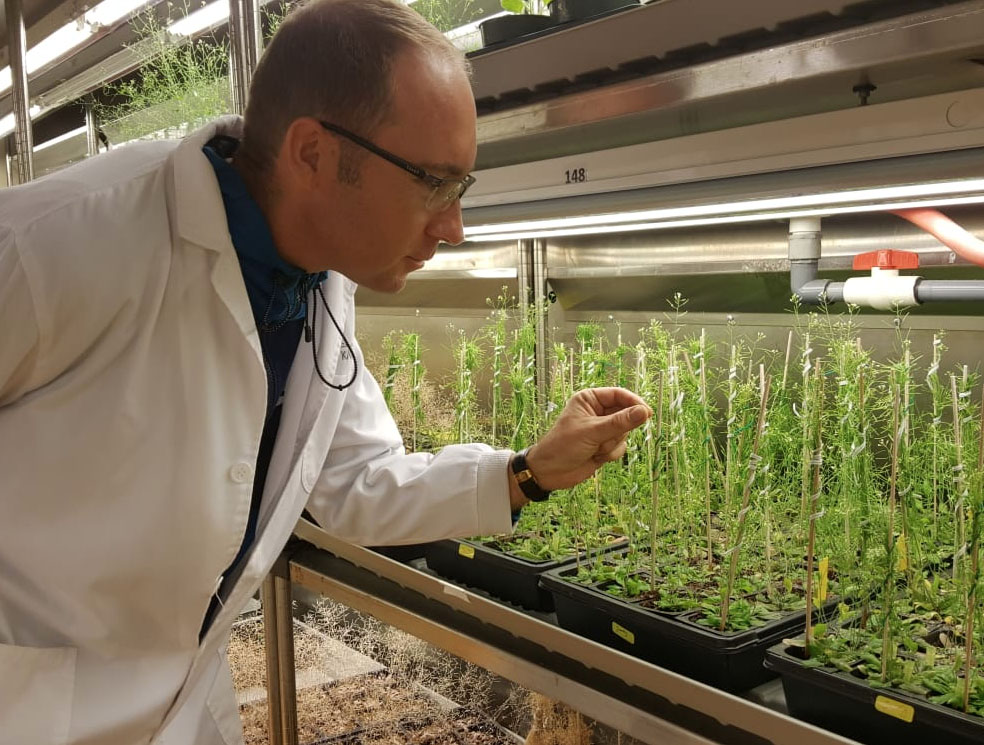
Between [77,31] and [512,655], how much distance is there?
2971 mm

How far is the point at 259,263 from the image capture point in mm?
1345

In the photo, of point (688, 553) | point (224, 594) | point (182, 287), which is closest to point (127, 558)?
point (224, 594)

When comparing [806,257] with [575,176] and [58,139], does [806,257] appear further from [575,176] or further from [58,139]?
[58,139]

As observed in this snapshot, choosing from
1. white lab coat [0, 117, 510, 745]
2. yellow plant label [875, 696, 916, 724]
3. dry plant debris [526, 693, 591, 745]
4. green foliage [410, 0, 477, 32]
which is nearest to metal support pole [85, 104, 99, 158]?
green foliage [410, 0, 477, 32]

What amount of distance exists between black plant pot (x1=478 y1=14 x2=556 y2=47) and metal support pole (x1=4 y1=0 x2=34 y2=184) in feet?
8.61

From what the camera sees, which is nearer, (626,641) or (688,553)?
(626,641)

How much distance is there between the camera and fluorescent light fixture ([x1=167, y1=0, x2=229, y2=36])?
2.87 meters

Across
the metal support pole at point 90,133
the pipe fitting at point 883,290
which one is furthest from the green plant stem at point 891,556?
the metal support pole at point 90,133

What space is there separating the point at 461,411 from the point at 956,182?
4.57ft

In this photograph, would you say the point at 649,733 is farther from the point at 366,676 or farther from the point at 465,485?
the point at 366,676

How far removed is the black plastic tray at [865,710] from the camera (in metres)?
1.09

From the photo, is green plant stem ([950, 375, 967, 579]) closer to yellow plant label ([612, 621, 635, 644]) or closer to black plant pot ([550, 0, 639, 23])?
yellow plant label ([612, 621, 635, 644])

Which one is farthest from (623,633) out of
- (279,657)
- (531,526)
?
(279,657)

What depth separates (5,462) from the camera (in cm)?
119
